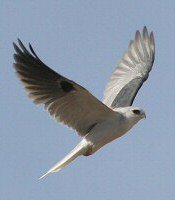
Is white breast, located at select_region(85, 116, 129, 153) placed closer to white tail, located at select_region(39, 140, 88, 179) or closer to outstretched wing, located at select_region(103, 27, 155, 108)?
white tail, located at select_region(39, 140, 88, 179)

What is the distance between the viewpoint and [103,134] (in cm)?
1204

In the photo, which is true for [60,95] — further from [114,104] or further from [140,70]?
[140,70]

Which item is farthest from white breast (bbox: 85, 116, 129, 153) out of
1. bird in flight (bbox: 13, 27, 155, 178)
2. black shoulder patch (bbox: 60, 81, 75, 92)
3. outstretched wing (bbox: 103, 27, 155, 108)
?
outstretched wing (bbox: 103, 27, 155, 108)

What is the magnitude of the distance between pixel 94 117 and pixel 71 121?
32 centimetres

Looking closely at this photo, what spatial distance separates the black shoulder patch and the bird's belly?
31.3 inches

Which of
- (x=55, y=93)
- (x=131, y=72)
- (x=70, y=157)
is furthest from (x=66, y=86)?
(x=131, y=72)

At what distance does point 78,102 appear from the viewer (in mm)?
→ 11766

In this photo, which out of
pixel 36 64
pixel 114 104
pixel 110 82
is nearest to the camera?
pixel 36 64

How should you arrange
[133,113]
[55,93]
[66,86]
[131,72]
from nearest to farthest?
[66,86], [55,93], [133,113], [131,72]

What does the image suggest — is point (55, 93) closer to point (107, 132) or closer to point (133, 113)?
point (107, 132)

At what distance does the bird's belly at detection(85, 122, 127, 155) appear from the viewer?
1196 cm

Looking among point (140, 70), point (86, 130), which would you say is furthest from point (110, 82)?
point (86, 130)

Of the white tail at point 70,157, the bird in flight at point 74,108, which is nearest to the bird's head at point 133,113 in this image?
the bird in flight at point 74,108

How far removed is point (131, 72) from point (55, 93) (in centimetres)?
332
